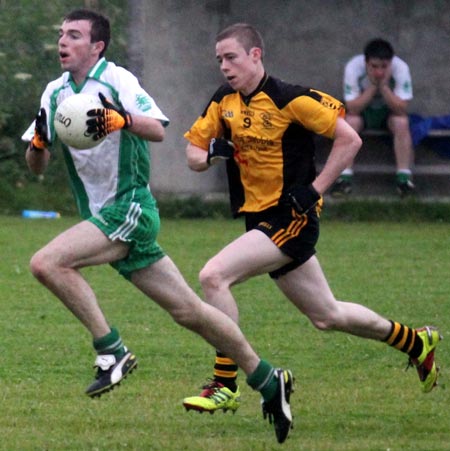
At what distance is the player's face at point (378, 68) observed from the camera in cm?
1578

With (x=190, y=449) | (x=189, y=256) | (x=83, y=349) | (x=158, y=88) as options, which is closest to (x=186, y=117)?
(x=158, y=88)

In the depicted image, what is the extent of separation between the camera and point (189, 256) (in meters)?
13.1

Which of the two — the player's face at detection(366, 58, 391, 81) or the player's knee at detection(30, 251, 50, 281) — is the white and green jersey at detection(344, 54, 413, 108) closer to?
the player's face at detection(366, 58, 391, 81)

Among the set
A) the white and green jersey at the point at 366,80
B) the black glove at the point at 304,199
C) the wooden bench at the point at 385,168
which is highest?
the black glove at the point at 304,199

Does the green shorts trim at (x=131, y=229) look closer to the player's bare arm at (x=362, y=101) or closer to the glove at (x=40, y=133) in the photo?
the glove at (x=40, y=133)

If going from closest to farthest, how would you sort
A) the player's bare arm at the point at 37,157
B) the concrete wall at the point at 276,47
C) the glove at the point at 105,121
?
the glove at the point at 105,121
the player's bare arm at the point at 37,157
the concrete wall at the point at 276,47

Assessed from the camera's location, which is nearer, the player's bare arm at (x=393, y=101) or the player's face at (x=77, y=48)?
the player's face at (x=77, y=48)

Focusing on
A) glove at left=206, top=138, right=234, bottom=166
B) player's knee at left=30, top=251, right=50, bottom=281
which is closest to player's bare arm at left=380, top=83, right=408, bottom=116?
glove at left=206, top=138, right=234, bottom=166

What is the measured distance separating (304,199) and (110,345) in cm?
118

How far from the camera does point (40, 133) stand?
6.79 meters

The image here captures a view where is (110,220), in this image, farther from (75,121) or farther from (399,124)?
(399,124)

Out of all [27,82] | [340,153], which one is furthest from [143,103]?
[27,82]

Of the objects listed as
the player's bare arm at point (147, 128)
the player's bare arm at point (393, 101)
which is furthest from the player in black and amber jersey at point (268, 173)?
the player's bare arm at point (393, 101)

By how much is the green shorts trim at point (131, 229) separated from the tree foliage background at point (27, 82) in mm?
9592
